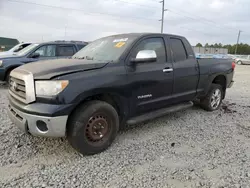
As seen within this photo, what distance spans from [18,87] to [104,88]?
1215 mm

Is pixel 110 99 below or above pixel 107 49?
below

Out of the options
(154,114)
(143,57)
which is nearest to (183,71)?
(154,114)

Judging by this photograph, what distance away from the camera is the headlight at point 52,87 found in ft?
8.79

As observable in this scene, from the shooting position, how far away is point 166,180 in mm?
2588

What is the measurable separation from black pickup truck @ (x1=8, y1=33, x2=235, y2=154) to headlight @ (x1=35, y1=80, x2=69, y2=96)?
12 millimetres

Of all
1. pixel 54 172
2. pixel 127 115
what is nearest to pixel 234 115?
pixel 127 115

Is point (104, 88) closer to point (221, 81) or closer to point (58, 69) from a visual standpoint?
point (58, 69)

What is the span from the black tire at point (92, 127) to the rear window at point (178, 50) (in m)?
1.85

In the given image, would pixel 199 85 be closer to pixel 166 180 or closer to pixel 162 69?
pixel 162 69

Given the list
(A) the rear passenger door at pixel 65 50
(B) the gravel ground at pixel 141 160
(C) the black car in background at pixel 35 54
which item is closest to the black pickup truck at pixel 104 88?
(B) the gravel ground at pixel 141 160

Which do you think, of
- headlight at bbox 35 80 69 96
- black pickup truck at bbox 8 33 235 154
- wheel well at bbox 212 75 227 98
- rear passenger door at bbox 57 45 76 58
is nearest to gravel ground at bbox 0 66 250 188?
black pickup truck at bbox 8 33 235 154

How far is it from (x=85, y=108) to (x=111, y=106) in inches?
16.8

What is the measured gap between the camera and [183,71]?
427 cm

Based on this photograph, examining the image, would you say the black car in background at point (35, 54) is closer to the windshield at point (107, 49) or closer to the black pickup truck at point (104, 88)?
the windshield at point (107, 49)
